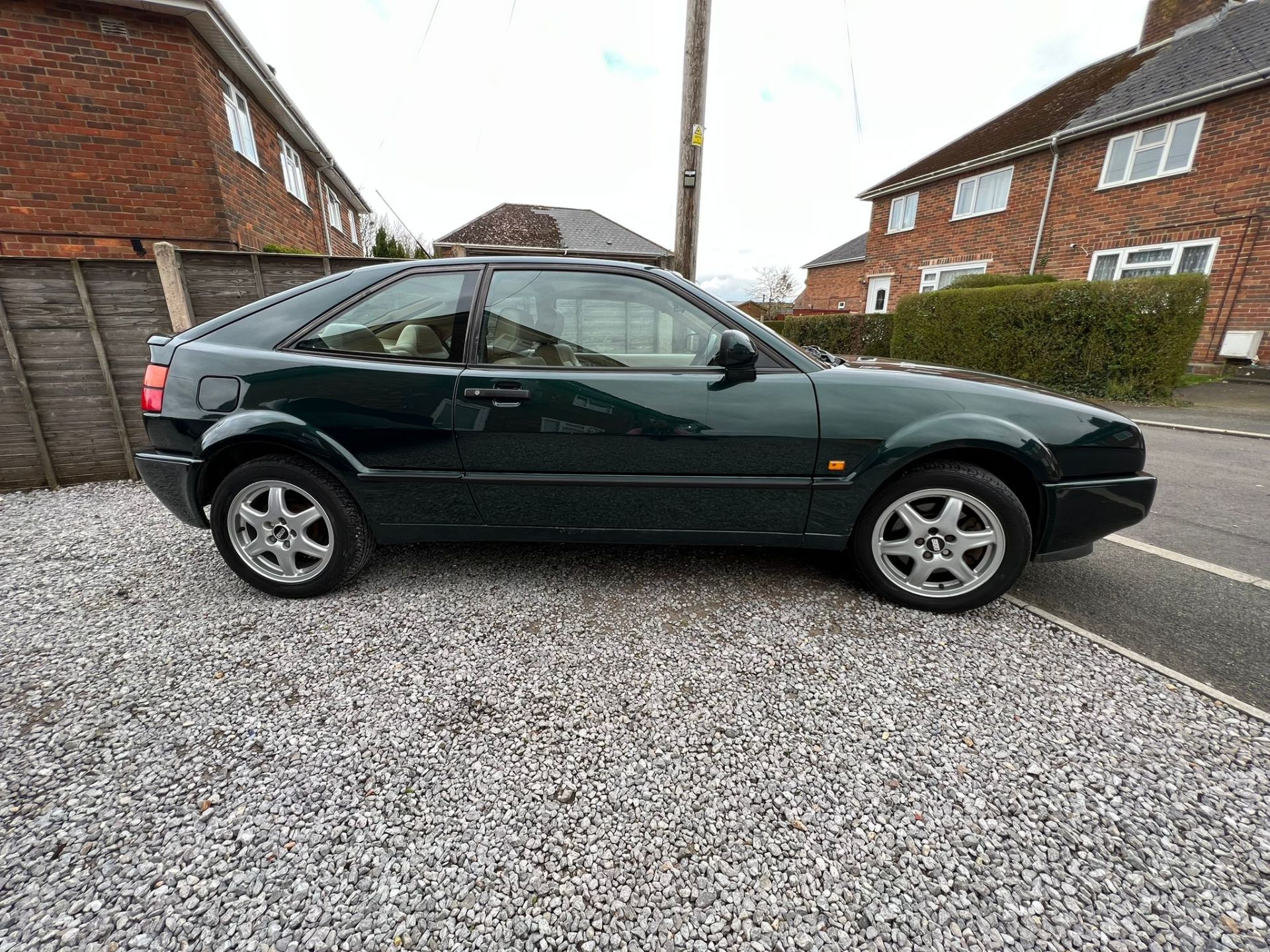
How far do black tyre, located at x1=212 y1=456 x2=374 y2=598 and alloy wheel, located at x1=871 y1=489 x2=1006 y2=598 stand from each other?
253cm

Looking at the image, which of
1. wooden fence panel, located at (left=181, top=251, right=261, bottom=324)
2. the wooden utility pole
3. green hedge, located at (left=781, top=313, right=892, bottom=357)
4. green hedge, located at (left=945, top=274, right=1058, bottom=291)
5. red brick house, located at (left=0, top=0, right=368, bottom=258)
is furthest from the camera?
green hedge, located at (left=781, top=313, right=892, bottom=357)

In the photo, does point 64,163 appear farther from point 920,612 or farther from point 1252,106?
point 1252,106

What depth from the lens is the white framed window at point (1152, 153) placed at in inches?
444

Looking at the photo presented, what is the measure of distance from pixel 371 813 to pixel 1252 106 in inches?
689

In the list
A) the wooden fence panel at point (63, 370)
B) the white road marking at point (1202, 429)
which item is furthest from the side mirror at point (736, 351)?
the white road marking at point (1202, 429)

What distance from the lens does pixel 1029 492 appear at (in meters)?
2.45

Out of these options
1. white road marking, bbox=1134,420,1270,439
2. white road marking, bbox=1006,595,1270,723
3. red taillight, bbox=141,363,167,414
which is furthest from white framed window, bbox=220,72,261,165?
white road marking, bbox=1134,420,1270,439

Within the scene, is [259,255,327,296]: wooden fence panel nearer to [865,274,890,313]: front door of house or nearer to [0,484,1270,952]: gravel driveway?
[0,484,1270,952]: gravel driveway

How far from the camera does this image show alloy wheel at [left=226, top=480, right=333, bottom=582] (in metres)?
2.52

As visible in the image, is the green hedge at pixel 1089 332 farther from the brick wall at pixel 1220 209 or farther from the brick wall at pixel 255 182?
the brick wall at pixel 255 182

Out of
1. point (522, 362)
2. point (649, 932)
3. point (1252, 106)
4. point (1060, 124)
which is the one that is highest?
point (1060, 124)

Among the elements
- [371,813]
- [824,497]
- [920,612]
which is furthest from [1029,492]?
[371,813]

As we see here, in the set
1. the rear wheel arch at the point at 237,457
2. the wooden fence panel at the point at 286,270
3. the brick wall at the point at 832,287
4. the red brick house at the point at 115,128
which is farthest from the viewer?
A: the brick wall at the point at 832,287

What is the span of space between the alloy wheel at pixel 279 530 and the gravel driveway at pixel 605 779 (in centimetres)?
20
